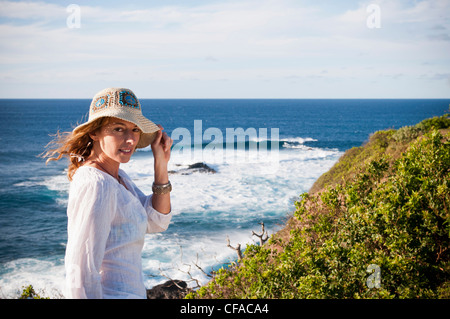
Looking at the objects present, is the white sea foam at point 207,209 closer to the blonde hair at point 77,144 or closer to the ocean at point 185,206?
the ocean at point 185,206

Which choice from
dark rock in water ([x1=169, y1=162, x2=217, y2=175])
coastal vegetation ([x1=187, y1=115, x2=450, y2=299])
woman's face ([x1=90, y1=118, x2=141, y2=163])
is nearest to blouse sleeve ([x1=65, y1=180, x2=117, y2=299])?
woman's face ([x1=90, y1=118, x2=141, y2=163])

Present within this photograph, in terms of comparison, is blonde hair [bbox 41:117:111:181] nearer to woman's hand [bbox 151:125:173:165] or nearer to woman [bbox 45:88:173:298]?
woman [bbox 45:88:173:298]

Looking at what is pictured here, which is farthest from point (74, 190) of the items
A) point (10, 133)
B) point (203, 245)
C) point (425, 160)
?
point (10, 133)

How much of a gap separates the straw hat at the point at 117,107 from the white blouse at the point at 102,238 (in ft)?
1.11

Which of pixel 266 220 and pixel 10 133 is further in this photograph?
pixel 10 133

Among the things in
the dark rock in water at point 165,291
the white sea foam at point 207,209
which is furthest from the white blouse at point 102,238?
the dark rock in water at point 165,291

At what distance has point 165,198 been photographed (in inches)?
98.3

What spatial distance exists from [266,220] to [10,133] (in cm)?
6911

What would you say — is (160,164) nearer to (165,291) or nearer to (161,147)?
(161,147)

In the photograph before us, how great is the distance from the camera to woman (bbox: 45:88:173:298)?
172 cm

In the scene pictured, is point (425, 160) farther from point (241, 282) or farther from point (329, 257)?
point (241, 282)

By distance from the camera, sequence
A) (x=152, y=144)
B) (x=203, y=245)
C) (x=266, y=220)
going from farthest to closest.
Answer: (x=266, y=220) → (x=203, y=245) → (x=152, y=144)

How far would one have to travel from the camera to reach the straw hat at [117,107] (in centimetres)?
204
